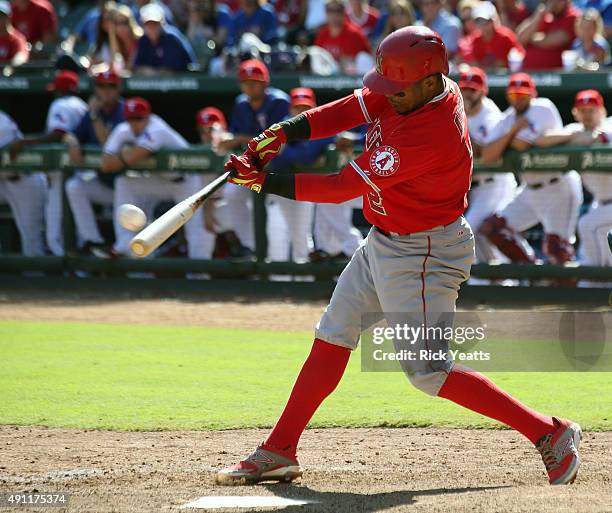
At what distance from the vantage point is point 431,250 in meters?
3.74

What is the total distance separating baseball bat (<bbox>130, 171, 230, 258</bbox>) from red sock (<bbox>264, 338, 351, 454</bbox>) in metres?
0.69

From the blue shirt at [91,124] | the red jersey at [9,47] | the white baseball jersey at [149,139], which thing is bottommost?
the white baseball jersey at [149,139]

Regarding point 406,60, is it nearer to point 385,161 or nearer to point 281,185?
point 385,161

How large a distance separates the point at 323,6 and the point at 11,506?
8731 mm

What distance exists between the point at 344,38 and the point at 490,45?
152cm

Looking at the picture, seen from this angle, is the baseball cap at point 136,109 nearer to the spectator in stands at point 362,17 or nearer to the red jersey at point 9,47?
the red jersey at point 9,47

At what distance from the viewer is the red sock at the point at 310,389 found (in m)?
3.87

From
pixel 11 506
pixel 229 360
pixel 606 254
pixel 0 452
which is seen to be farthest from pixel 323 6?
pixel 11 506

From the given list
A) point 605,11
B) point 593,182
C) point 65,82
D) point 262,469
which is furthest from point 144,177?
point 262,469

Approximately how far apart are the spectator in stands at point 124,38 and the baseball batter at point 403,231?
7391 mm

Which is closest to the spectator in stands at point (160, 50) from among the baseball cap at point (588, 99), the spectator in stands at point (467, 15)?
the spectator in stands at point (467, 15)

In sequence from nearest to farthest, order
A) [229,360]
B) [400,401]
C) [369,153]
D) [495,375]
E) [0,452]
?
[369,153] < [0,452] < [400,401] < [495,375] < [229,360]

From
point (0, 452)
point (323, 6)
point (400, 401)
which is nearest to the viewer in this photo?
point (0, 452)

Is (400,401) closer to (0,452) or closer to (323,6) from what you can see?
(0,452)
